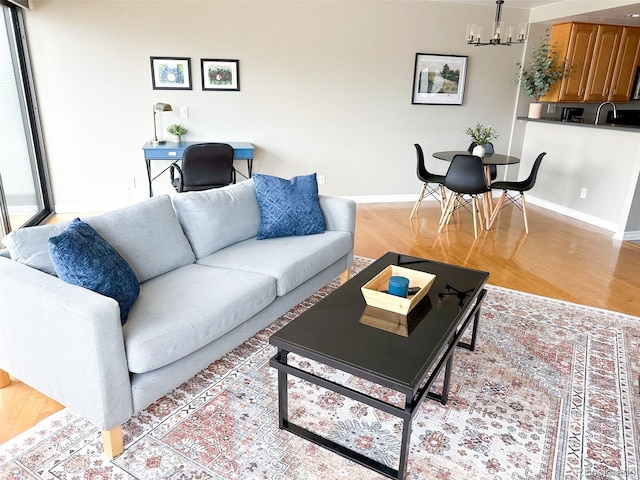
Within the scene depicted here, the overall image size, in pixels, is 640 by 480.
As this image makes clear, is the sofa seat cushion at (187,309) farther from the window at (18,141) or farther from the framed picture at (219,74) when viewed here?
the framed picture at (219,74)

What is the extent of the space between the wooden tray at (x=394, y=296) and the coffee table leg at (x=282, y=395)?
453 mm

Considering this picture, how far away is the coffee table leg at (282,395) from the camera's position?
1777 mm

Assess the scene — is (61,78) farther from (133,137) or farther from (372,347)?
(372,347)

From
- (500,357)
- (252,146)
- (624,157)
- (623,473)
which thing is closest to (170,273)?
(500,357)

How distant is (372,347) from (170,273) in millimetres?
1267

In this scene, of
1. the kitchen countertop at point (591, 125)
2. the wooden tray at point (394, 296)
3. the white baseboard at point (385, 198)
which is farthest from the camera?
the white baseboard at point (385, 198)

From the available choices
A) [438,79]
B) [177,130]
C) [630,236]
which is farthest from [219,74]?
[630,236]

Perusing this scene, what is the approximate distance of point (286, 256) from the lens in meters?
2.64

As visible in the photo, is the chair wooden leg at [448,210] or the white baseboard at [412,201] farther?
the white baseboard at [412,201]

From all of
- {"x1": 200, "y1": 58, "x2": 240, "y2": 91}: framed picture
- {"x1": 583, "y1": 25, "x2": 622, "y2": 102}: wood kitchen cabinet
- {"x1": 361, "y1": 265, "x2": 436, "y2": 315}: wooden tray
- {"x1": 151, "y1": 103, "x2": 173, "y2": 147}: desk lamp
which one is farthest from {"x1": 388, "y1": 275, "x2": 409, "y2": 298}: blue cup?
{"x1": 583, "y1": 25, "x2": 622, "y2": 102}: wood kitchen cabinet

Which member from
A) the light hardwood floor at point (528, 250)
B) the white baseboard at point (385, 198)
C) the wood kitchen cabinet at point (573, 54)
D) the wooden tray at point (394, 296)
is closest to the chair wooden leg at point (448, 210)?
the light hardwood floor at point (528, 250)

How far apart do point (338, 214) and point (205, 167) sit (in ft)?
5.95

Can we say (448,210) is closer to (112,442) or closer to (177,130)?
(177,130)

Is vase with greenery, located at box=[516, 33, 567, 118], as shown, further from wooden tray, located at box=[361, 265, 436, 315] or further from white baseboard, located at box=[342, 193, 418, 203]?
wooden tray, located at box=[361, 265, 436, 315]
